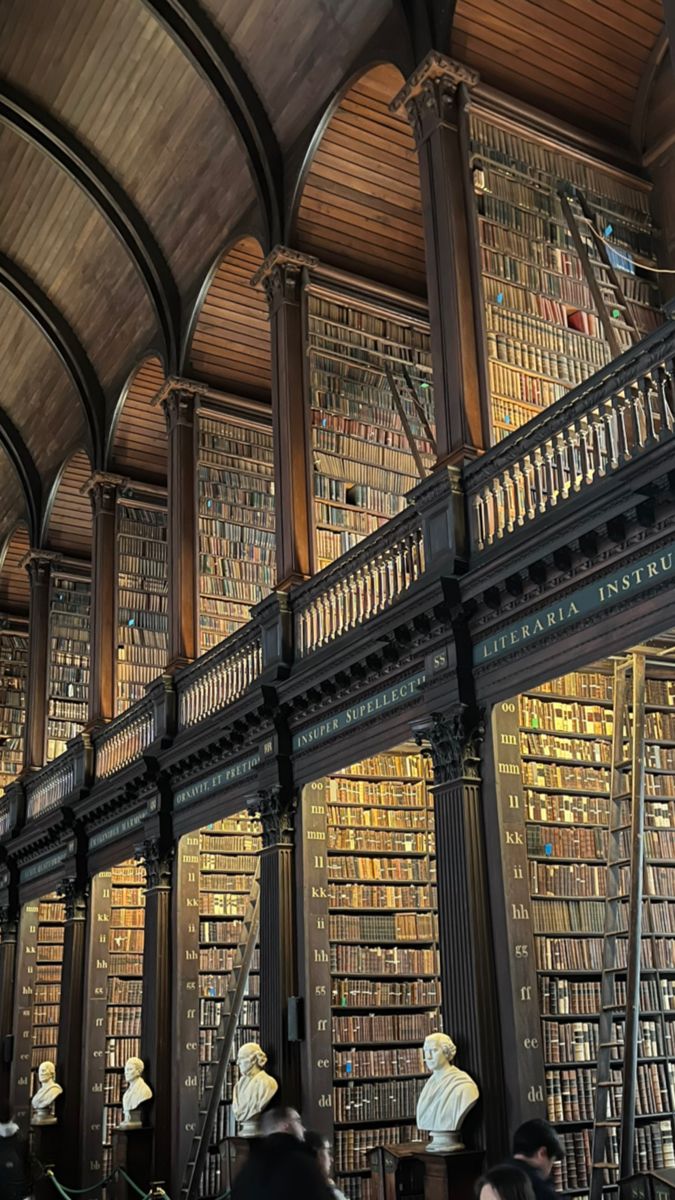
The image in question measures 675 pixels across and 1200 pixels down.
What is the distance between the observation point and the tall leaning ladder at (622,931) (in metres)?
→ 6.05

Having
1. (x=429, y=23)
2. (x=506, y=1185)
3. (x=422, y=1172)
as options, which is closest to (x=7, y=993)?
(x=422, y=1172)

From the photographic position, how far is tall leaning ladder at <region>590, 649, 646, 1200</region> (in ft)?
19.8

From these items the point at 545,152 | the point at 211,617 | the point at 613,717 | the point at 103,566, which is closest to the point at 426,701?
the point at 613,717

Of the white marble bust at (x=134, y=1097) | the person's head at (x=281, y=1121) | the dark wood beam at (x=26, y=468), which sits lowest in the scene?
the white marble bust at (x=134, y=1097)

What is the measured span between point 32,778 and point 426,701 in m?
8.84

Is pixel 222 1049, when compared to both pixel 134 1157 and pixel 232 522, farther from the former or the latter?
pixel 232 522

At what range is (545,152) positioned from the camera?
815 cm

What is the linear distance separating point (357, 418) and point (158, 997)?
495 centimetres

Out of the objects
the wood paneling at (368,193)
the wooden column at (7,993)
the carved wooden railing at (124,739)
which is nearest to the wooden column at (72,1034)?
the carved wooden railing at (124,739)

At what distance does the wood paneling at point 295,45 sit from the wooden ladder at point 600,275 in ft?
6.52

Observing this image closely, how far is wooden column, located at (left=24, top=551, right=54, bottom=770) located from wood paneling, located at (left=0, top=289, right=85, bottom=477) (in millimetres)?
1083

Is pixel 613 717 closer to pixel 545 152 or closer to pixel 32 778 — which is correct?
pixel 545 152

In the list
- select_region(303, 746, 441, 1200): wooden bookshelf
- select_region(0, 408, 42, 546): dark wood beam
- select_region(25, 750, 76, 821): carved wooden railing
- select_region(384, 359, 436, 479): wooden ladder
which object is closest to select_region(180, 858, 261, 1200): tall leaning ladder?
select_region(303, 746, 441, 1200): wooden bookshelf

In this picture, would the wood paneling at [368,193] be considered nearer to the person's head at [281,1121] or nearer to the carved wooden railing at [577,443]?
the carved wooden railing at [577,443]
